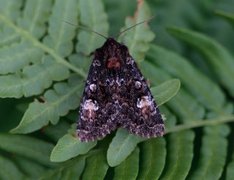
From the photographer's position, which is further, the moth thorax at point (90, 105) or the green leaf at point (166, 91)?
the moth thorax at point (90, 105)

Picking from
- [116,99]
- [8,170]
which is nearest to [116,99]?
[116,99]

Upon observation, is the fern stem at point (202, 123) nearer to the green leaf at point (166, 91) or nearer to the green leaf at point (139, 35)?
the green leaf at point (166, 91)

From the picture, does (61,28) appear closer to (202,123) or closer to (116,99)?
(116,99)

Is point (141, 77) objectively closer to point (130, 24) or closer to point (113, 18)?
point (130, 24)

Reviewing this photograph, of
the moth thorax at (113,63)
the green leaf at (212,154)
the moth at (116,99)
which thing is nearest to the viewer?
the green leaf at (212,154)

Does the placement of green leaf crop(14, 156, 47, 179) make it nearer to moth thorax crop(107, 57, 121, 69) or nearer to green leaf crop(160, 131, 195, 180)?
green leaf crop(160, 131, 195, 180)

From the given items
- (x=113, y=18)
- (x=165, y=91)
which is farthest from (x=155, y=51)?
(x=113, y=18)

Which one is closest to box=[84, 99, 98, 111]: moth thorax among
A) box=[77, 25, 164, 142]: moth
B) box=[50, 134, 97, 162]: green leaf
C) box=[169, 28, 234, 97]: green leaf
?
box=[77, 25, 164, 142]: moth

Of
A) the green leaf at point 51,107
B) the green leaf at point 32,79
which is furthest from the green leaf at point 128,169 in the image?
the green leaf at point 32,79

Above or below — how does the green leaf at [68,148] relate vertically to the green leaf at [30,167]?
above
